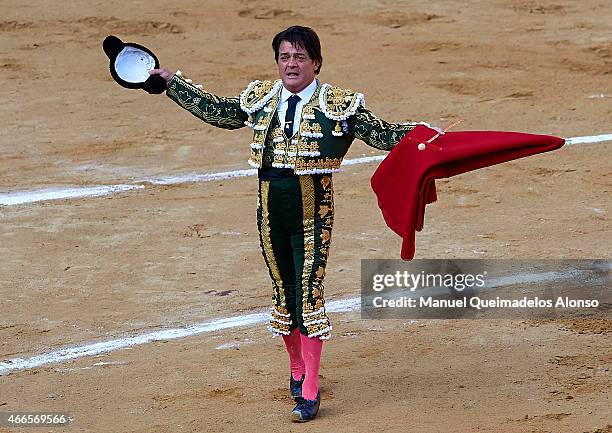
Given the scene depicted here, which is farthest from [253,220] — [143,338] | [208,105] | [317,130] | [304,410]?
[317,130]

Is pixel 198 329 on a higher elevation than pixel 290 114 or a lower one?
lower

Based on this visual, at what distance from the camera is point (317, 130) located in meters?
5.71

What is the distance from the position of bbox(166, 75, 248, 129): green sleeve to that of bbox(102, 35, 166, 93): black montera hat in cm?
11

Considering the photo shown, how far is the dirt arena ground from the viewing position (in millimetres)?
6199

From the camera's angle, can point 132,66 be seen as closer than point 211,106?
No

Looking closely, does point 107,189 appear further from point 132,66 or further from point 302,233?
point 302,233

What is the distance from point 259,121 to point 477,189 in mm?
3787

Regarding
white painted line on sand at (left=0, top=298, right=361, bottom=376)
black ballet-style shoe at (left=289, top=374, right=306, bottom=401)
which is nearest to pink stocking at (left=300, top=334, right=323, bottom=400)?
black ballet-style shoe at (left=289, top=374, right=306, bottom=401)

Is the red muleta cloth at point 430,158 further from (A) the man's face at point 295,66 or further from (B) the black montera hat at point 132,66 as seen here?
(B) the black montera hat at point 132,66

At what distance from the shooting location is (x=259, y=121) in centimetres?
581

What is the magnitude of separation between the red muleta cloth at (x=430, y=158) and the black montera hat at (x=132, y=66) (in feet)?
3.62

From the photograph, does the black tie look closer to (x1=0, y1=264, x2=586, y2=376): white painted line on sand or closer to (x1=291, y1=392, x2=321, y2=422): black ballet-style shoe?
(x1=291, y1=392, x2=321, y2=422): black ballet-style shoe

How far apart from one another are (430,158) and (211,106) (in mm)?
1009

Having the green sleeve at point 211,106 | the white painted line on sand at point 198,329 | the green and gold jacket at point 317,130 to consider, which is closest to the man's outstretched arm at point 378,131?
the green and gold jacket at point 317,130
